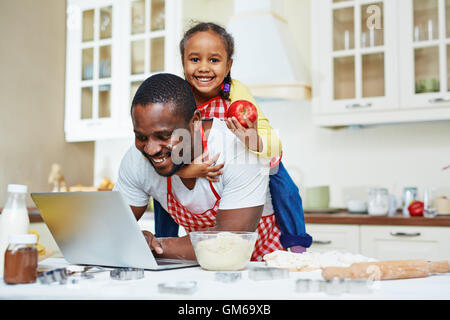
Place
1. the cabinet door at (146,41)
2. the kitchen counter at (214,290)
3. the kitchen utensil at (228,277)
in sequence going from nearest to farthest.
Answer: the kitchen counter at (214,290)
the kitchen utensil at (228,277)
the cabinet door at (146,41)

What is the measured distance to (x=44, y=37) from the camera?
363cm

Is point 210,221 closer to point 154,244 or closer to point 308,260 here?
point 154,244

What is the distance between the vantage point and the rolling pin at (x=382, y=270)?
3.04 feet

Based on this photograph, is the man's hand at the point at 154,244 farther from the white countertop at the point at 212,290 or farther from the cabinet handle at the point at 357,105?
the cabinet handle at the point at 357,105

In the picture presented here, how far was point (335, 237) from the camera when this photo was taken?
8.96 feet

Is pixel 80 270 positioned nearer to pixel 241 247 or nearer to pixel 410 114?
pixel 241 247

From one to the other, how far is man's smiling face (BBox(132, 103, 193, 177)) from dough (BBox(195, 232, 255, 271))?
0.68ft

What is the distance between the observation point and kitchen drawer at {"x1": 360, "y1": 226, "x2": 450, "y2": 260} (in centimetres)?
256

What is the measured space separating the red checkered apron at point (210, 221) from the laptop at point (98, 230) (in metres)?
0.19

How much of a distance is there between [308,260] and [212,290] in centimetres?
34

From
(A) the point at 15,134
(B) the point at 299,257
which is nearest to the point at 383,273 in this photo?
(B) the point at 299,257

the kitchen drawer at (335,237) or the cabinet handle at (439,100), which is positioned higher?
the cabinet handle at (439,100)

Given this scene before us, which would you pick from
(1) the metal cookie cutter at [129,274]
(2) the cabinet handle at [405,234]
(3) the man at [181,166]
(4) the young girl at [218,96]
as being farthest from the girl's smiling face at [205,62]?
(2) the cabinet handle at [405,234]
